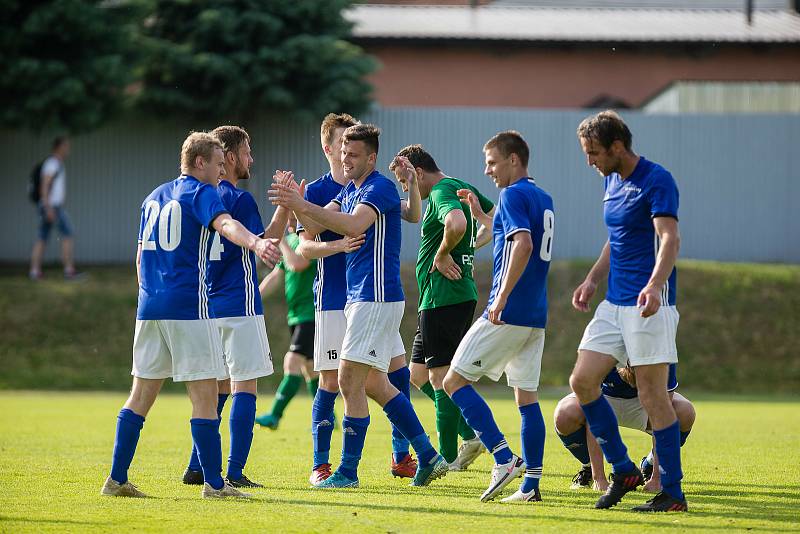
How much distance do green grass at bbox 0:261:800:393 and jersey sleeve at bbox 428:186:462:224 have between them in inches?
443

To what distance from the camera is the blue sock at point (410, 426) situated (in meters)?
8.36

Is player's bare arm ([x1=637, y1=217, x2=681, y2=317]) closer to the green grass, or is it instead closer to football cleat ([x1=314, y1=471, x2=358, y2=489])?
football cleat ([x1=314, y1=471, x2=358, y2=489])

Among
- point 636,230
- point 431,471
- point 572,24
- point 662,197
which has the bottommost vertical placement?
point 431,471

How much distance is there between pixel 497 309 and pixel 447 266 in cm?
145

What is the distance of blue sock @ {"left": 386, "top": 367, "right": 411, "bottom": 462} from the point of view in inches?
357

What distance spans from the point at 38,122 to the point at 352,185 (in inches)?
660

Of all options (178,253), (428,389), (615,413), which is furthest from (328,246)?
(428,389)

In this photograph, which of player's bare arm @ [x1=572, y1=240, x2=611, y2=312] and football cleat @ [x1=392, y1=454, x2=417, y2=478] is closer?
player's bare arm @ [x1=572, y1=240, x2=611, y2=312]

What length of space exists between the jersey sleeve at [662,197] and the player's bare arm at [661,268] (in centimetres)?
6

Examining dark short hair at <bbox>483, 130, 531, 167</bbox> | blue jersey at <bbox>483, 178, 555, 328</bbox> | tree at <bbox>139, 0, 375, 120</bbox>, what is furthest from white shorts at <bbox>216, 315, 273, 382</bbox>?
tree at <bbox>139, 0, 375, 120</bbox>

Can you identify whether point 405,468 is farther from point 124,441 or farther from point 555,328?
point 555,328

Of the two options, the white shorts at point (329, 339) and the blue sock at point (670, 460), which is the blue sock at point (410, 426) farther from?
the blue sock at point (670, 460)

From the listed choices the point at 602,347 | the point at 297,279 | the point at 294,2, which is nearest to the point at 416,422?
the point at 602,347

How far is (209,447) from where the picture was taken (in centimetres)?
756
